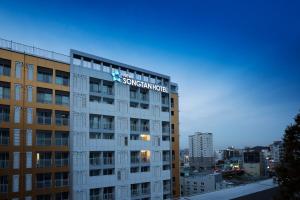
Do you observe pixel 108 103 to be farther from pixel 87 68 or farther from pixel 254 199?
pixel 254 199

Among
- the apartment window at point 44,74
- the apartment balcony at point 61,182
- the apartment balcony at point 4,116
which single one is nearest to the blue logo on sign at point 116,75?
the apartment window at point 44,74

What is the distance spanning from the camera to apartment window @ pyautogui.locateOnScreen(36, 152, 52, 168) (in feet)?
150

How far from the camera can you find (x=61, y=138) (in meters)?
49.1

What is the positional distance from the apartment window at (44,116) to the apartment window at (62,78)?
5022 mm

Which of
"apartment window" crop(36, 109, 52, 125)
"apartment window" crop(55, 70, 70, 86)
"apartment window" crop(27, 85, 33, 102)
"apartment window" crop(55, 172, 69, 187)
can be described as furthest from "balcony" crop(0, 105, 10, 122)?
"apartment window" crop(55, 172, 69, 187)

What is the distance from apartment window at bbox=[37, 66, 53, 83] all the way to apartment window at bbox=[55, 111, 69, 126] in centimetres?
Result: 527

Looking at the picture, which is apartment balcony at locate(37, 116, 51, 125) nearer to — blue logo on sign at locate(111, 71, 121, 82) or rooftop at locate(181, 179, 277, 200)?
blue logo on sign at locate(111, 71, 121, 82)

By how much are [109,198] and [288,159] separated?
37.8 metres

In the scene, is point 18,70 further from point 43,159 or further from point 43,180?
point 43,180

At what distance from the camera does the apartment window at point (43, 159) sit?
1799 inches

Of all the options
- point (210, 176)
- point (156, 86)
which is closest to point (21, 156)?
point (156, 86)

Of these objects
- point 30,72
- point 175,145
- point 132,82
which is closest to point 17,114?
point 30,72

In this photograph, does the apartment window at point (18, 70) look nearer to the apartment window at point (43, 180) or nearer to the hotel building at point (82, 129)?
the hotel building at point (82, 129)

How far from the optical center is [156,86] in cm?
6375
